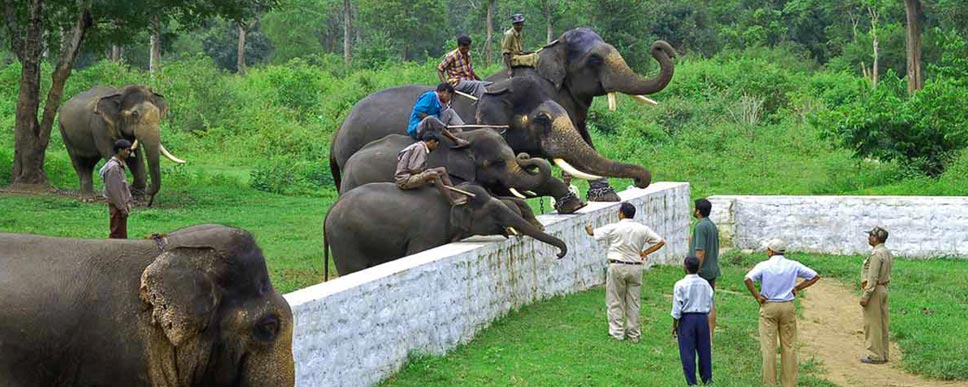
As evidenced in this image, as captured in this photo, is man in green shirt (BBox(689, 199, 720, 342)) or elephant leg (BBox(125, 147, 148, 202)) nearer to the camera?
man in green shirt (BBox(689, 199, 720, 342))

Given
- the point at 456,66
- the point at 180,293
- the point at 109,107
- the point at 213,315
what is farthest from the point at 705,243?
the point at 109,107

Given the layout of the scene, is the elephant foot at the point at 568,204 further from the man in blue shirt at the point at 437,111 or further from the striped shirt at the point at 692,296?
the striped shirt at the point at 692,296

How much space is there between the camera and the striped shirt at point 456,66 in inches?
589

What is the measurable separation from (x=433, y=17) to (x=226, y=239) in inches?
2085

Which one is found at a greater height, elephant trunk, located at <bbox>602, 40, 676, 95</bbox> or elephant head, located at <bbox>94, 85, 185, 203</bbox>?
elephant trunk, located at <bbox>602, 40, 676, 95</bbox>

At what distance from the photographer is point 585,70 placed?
48.8 ft

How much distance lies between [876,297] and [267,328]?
A: 317 inches

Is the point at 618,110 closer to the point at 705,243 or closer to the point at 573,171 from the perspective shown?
the point at 573,171

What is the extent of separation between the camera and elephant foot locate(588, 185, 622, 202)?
15.9 meters

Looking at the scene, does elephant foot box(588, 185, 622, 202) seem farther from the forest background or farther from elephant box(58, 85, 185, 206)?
elephant box(58, 85, 185, 206)

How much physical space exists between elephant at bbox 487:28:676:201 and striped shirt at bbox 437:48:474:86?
1.83 ft

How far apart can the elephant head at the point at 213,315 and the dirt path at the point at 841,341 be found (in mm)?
7137

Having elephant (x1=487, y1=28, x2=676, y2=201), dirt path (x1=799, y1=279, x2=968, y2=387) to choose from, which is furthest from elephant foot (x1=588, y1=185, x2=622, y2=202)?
dirt path (x1=799, y1=279, x2=968, y2=387)

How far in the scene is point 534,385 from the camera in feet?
31.4
